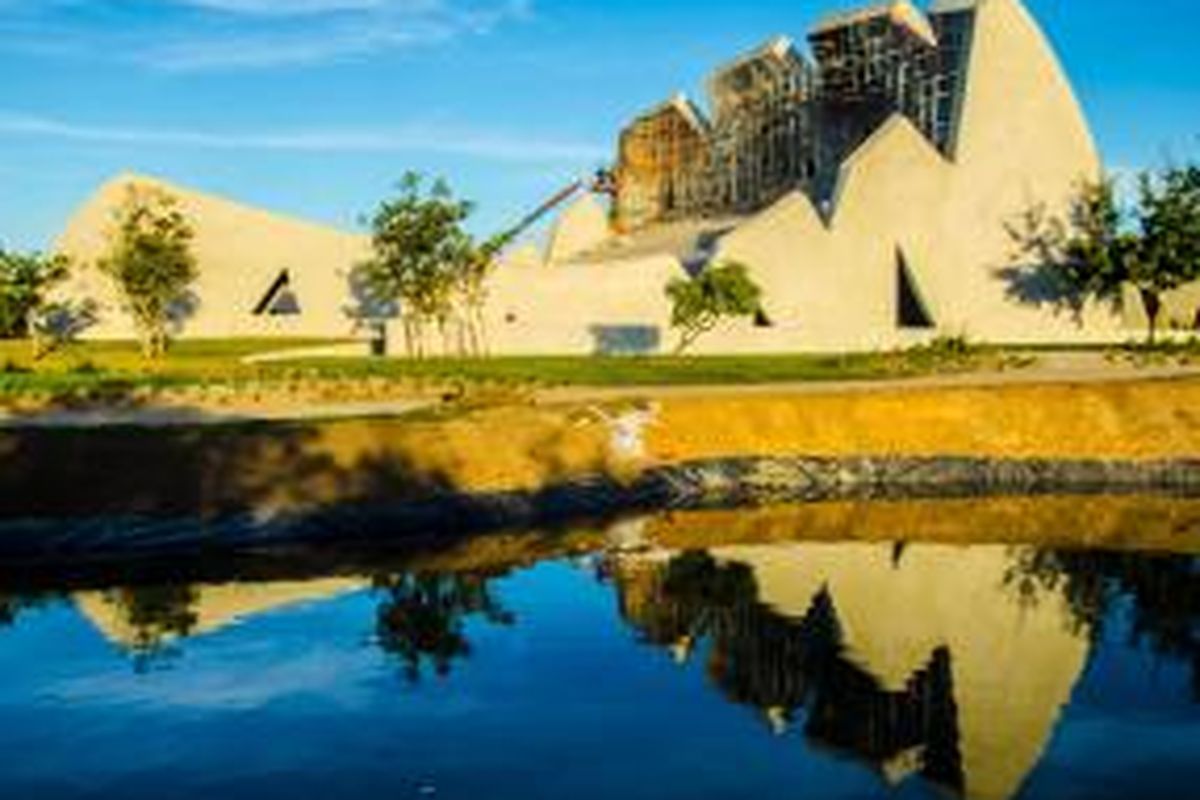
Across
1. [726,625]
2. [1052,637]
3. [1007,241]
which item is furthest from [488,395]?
[1007,241]

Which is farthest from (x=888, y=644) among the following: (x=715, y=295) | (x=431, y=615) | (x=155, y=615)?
(x=715, y=295)

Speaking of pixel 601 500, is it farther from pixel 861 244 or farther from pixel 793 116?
pixel 793 116

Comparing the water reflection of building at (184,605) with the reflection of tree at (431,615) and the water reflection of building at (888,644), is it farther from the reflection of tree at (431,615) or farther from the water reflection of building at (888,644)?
the water reflection of building at (888,644)

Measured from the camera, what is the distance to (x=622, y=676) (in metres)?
25.6

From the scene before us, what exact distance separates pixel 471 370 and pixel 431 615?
27.8 metres

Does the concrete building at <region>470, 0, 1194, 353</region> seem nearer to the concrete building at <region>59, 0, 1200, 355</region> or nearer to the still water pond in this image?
the concrete building at <region>59, 0, 1200, 355</region>

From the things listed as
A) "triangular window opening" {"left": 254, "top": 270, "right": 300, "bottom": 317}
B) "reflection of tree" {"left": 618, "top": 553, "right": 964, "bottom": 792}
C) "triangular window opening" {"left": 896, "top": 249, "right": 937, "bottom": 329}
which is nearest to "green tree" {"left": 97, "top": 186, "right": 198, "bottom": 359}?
"triangular window opening" {"left": 254, "top": 270, "right": 300, "bottom": 317}

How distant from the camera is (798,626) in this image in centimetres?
2906

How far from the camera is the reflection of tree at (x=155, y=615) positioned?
2741 cm

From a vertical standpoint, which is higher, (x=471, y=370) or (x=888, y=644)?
(x=471, y=370)

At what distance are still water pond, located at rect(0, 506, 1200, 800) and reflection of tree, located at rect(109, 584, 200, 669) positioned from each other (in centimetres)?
8

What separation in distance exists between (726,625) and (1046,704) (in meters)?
6.90

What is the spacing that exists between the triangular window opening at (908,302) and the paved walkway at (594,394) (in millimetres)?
29608

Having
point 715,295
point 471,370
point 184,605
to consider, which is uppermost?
point 715,295
